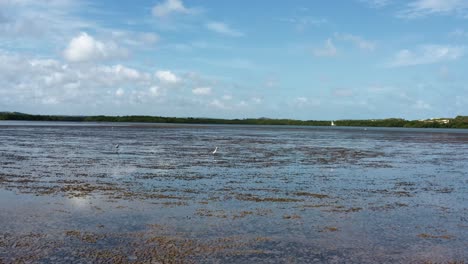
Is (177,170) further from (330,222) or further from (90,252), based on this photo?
(90,252)

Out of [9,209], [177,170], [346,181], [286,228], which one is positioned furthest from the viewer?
[177,170]

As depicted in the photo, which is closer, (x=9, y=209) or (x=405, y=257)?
(x=405, y=257)

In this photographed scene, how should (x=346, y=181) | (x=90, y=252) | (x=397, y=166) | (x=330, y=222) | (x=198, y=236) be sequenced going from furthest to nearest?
(x=397, y=166) < (x=346, y=181) < (x=330, y=222) < (x=198, y=236) < (x=90, y=252)

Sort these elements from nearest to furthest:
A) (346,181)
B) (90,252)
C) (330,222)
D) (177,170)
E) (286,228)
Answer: (90,252) → (286,228) → (330,222) → (346,181) → (177,170)

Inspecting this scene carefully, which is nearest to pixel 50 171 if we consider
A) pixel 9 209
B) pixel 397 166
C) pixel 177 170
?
pixel 177 170

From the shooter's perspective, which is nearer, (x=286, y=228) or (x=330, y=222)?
(x=286, y=228)

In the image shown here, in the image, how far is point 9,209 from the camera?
Answer: 1127 centimetres

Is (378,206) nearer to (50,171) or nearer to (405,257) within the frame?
(405,257)

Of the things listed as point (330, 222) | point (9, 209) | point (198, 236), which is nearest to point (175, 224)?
point (198, 236)

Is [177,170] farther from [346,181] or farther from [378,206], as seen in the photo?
[378,206]

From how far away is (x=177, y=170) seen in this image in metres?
19.6

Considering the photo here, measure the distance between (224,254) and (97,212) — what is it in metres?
4.36

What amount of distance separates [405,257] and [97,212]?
7.01 meters

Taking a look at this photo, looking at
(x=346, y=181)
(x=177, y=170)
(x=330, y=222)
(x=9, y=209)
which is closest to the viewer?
(x=330, y=222)
